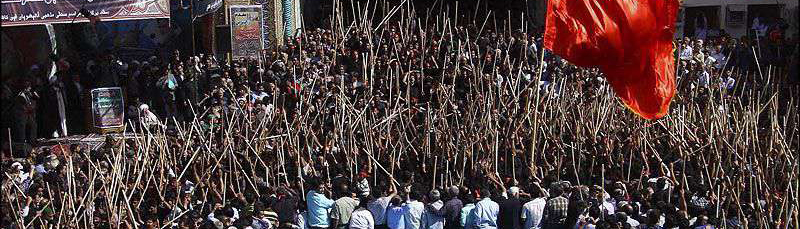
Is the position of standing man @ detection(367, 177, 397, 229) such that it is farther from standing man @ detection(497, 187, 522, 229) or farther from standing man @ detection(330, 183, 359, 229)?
standing man @ detection(497, 187, 522, 229)

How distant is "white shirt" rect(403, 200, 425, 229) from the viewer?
1061 cm

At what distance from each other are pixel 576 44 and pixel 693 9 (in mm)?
11534

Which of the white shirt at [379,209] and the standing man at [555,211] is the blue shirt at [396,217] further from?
the standing man at [555,211]

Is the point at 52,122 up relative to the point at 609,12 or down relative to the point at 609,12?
down

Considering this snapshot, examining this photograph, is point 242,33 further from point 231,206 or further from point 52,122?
point 231,206

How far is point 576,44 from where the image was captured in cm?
1001

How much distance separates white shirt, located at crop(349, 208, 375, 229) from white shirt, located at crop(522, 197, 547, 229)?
1.39 meters

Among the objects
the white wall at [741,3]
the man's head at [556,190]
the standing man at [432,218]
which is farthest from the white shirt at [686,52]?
the standing man at [432,218]

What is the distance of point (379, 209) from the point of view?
35.5 feet

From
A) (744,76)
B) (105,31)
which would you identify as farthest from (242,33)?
(744,76)

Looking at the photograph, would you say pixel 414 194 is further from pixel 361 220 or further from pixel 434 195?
pixel 361 220

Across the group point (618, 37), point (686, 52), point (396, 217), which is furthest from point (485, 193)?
point (686, 52)

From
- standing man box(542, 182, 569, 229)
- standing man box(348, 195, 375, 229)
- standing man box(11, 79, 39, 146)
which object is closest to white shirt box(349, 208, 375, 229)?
standing man box(348, 195, 375, 229)

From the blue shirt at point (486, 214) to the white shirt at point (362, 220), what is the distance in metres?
0.95
